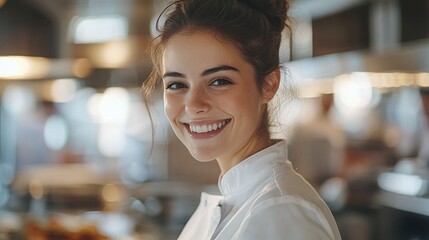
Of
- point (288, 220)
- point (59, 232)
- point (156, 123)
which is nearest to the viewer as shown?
point (288, 220)

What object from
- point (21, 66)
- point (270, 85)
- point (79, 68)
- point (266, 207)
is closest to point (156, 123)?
point (270, 85)

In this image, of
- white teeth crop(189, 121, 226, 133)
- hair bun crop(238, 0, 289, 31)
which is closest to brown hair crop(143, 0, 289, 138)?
hair bun crop(238, 0, 289, 31)

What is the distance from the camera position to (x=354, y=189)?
5.36 metres

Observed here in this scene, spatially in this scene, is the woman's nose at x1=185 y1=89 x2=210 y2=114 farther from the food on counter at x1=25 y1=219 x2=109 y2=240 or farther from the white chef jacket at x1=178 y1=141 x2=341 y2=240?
the food on counter at x1=25 y1=219 x2=109 y2=240

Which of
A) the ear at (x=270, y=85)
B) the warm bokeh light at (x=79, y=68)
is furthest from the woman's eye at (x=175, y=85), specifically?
the warm bokeh light at (x=79, y=68)

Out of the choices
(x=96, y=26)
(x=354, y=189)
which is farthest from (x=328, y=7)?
(x=96, y=26)

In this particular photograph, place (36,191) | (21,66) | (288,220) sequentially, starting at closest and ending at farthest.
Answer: (288,220), (21,66), (36,191)

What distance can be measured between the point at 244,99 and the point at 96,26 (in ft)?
21.1

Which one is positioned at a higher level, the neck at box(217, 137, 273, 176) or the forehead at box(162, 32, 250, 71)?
the forehead at box(162, 32, 250, 71)

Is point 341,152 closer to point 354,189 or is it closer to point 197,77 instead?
point 354,189

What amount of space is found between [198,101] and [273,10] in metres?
0.23

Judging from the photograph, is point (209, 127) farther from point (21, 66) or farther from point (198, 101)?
point (21, 66)

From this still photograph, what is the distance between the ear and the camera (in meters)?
1.38

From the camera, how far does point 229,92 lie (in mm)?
1300
